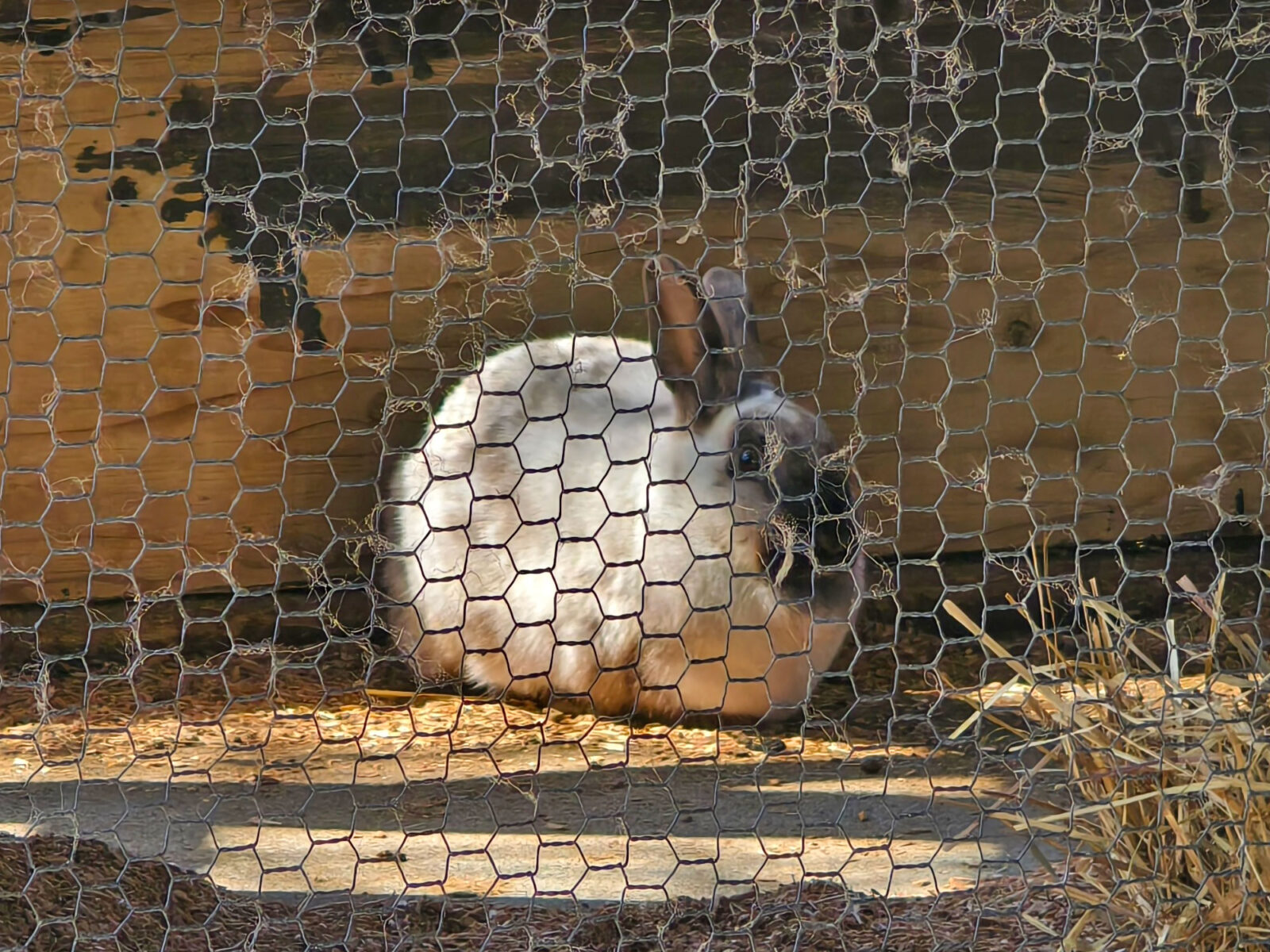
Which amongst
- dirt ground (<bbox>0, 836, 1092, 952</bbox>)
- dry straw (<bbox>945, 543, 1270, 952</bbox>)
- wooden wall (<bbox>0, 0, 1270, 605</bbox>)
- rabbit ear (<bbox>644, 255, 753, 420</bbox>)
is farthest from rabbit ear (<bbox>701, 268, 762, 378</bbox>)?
dirt ground (<bbox>0, 836, 1092, 952</bbox>)

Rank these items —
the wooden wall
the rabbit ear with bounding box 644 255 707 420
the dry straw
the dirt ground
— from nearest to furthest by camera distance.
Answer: the dry straw → the dirt ground → the rabbit ear with bounding box 644 255 707 420 → the wooden wall

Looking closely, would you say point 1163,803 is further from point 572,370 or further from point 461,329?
point 461,329

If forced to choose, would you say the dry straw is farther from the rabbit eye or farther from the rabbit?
the rabbit eye

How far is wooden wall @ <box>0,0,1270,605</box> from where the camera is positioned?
2475 millimetres

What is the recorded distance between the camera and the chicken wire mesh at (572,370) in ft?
7.20

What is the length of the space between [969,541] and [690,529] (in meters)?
0.79

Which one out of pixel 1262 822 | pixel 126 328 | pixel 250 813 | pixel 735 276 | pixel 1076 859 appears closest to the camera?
pixel 1262 822

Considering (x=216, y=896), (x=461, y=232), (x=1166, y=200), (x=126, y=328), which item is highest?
(x=1166, y=200)

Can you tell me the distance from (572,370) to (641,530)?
419 mm

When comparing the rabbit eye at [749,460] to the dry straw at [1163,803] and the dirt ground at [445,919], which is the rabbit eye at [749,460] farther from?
the dirt ground at [445,919]

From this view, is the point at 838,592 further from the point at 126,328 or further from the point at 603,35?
the point at 126,328

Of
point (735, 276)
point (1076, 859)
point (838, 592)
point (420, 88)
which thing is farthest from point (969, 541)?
point (420, 88)

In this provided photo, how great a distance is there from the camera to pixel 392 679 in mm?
2760

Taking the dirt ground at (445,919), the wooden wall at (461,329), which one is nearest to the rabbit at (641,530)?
the wooden wall at (461,329)
